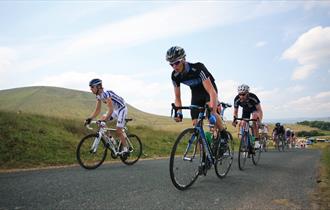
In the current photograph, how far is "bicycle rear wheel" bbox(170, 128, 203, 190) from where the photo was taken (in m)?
6.00

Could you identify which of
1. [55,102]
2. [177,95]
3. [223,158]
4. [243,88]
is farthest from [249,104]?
[55,102]

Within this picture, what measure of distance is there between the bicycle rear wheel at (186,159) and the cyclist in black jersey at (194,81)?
49 cm

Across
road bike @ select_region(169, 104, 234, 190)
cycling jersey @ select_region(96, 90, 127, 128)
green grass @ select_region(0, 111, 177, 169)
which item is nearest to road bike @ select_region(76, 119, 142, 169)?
cycling jersey @ select_region(96, 90, 127, 128)

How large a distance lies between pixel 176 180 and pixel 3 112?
12422mm

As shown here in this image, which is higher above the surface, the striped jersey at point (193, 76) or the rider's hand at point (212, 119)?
the striped jersey at point (193, 76)

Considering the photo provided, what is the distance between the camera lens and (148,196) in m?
5.64

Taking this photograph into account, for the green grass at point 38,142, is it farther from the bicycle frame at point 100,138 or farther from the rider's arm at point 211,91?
the rider's arm at point 211,91

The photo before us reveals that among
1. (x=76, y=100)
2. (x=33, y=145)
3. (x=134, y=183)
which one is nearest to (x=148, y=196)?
(x=134, y=183)

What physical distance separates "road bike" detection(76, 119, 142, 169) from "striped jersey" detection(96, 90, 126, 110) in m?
0.73

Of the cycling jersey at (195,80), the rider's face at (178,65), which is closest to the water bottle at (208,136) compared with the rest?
the cycling jersey at (195,80)

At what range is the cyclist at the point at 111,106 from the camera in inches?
388

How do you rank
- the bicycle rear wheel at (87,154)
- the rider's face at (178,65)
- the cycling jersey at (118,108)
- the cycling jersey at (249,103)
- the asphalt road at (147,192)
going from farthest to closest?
the cycling jersey at (249,103) < the cycling jersey at (118,108) < the bicycle rear wheel at (87,154) < the rider's face at (178,65) < the asphalt road at (147,192)

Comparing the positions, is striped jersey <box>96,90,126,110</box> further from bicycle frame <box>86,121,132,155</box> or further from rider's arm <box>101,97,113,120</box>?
bicycle frame <box>86,121,132,155</box>

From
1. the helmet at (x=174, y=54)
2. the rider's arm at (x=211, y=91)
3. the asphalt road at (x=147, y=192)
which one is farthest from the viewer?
the rider's arm at (x=211, y=91)
